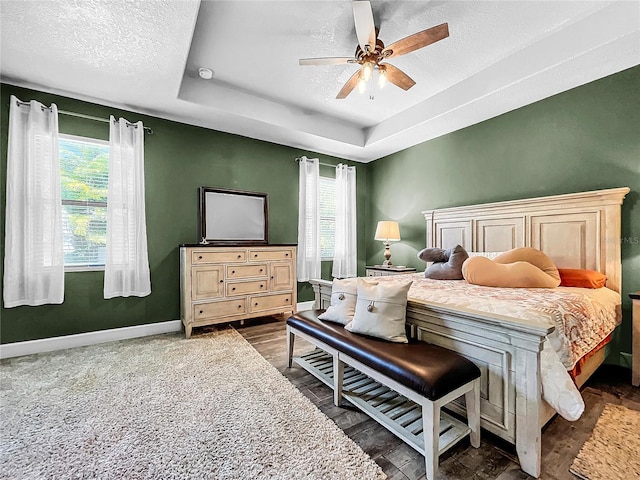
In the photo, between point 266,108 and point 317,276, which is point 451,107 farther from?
point 317,276

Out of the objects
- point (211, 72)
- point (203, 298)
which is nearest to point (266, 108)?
point (211, 72)

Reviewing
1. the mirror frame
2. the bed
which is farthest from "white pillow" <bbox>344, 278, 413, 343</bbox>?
the mirror frame

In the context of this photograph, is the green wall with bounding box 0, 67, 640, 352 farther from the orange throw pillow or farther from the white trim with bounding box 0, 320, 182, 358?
the orange throw pillow

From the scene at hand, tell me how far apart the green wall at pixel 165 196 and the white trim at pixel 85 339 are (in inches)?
2.3

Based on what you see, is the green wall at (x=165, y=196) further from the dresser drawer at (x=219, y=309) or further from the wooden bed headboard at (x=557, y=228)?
the wooden bed headboard at (x=557, y=228)

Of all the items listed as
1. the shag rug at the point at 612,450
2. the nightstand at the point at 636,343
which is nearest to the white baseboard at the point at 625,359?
the nightstand at the point at 636,343

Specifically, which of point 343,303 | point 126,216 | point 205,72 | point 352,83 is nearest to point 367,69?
point 352,83

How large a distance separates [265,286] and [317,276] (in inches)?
41.3

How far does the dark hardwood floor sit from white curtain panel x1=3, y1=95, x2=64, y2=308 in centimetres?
264

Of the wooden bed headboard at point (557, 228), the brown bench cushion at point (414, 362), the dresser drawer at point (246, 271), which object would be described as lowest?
the brown bench cushion at point (414, 362)

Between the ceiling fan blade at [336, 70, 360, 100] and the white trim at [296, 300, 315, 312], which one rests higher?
the ceiling fan blade at [336, 70, 360, 100]

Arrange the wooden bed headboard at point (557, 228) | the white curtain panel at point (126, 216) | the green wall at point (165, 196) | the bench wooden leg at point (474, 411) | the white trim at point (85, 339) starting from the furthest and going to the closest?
the white curtain panel at point (126, 216)
the green wall at point (165, 196)
the white trim at point (85, 339)
the wooden bed headboard at point (557, 228)
the bench wooden leg at point (474, 411)

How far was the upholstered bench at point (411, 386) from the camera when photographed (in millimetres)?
1372

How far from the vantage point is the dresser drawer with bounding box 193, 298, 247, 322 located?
3.37 meters
